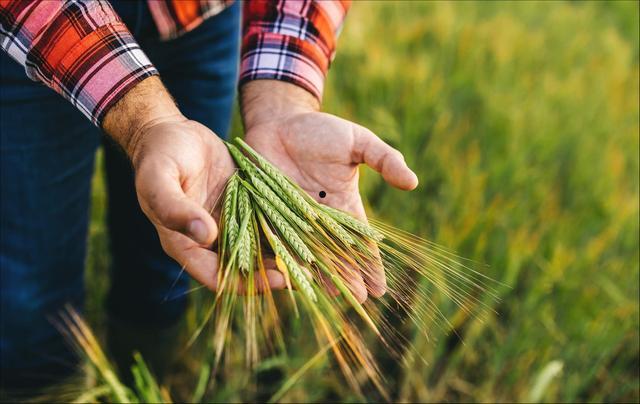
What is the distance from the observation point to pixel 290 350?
1.51 meters

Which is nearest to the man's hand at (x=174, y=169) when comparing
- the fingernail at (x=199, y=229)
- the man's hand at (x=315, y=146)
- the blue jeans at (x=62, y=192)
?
the fingernail at (x=199, y=229)

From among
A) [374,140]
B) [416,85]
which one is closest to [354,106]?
[416,85]

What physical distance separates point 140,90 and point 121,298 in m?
0.76

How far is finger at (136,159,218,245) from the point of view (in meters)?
0.72

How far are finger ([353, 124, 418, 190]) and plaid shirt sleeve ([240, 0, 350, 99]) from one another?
0.60ft

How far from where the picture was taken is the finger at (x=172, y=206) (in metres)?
0.72

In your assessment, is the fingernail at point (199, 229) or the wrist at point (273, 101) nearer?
the fingernail at point (199, 229)

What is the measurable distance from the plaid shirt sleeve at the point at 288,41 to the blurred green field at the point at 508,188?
45cm

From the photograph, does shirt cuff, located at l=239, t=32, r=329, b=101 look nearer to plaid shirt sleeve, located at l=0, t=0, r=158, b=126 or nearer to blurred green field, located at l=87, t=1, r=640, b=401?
plaid shirt sleeve, located at l=0, t=0, r=158, b=126

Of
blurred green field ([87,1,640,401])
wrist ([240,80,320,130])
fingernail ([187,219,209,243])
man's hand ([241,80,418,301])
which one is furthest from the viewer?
blurred green field ([87,1,640,401])

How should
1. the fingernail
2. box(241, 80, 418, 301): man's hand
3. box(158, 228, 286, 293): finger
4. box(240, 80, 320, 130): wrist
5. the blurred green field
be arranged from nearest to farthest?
the fingernail → box(158, 228, 286, 293): finger → box(241, 80, 418, 301): man's hand → box(240, 80, 320, 130): wrist → the blurred green field

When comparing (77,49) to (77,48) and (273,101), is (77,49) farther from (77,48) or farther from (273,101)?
(273,101)

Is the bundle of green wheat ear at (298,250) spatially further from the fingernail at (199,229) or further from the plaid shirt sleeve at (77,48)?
the plaid shirt sleeve at (77,48)

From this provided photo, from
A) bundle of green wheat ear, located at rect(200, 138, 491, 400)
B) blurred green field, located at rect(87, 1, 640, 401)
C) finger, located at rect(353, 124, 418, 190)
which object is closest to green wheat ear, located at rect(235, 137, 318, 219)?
bundle of green wheat ear, located at rect(200, 138, 491, 400)
